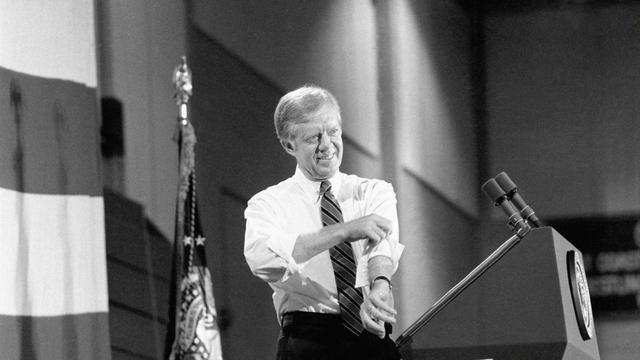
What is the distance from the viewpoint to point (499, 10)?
548cm

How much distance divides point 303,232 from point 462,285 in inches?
16.1

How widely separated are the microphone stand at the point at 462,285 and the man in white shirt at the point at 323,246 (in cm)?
6

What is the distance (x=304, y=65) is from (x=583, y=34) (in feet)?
4.66

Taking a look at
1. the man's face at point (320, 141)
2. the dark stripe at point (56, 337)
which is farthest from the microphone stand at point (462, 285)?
the dark stripe at point (56, 337)

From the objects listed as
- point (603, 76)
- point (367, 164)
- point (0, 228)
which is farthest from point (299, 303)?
point (603, 76)

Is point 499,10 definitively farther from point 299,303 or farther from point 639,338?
point 299,303

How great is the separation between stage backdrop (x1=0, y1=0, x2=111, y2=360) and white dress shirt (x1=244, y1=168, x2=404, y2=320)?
1.53 metres

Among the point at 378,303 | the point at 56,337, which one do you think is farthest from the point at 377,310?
the point at 56,337

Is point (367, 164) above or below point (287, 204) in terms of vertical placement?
above

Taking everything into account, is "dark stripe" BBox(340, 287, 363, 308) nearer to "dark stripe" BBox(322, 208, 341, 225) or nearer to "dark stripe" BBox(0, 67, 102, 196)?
"dark stripe" BBox(322, 208, 341, 225)

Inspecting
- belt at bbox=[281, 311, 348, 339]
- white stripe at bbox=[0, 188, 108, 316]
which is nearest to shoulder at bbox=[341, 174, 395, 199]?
belt at bbox=[281, 311, 348, 339]

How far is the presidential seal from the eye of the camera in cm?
259

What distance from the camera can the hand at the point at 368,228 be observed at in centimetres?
236

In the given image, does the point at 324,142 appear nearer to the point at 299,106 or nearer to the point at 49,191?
the point at 299,106
